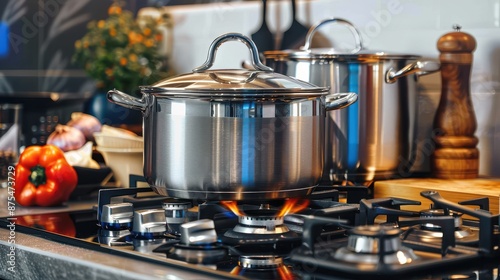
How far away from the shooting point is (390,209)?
3.76 ft

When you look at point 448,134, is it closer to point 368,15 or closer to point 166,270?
Result: point 368,15

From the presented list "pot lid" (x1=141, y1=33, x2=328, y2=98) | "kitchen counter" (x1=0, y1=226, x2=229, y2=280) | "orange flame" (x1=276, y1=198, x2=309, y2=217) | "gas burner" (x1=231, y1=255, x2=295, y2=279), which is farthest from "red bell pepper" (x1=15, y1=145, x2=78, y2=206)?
"gas burner" (x1=231, y1=255, x2=295, y2=279)

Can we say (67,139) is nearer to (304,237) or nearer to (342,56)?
(342,56)

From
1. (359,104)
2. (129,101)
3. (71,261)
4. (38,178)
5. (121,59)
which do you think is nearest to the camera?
(71,261)

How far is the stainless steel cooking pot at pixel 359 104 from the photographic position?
1.50 metres

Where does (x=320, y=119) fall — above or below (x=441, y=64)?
below

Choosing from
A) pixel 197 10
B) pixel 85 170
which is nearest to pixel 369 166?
pixel 85 170

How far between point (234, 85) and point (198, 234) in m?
0.22

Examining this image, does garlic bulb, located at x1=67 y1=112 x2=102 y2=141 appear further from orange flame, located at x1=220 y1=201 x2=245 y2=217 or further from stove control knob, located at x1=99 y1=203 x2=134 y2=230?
orange flame, located at x1=220 y1=201 x2=245 y2=217

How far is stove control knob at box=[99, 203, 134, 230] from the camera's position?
49.3 inches

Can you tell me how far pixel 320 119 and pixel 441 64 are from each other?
426 mm

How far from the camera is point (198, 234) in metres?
1.06

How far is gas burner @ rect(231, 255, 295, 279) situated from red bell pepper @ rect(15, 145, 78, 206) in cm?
68

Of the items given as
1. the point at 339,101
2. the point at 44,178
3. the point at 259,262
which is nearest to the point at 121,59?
the point at 44,178
